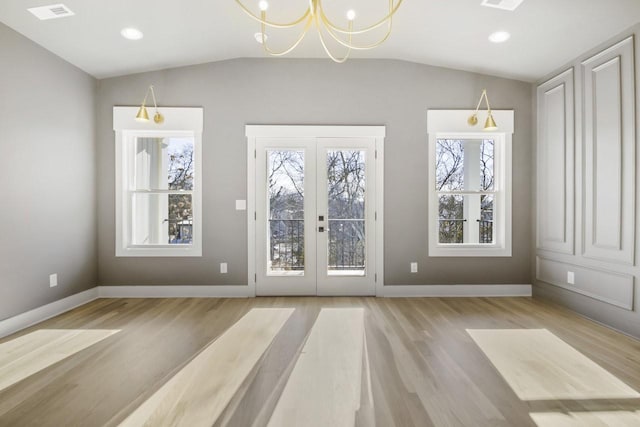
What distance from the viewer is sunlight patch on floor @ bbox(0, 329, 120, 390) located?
7.48 feet

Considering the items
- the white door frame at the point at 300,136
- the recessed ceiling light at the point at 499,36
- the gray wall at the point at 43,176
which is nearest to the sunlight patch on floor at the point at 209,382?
the white door frame at the point at 300,136

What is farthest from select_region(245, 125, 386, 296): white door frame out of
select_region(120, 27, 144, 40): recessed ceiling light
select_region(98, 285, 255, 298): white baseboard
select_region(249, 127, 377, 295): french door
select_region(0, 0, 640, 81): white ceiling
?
select_region(120, 27, 144, 40): recessed ceiling light

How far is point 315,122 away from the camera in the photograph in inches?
166

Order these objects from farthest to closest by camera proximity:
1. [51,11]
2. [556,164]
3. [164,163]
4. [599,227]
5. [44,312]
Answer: [164,163], [556,164], [44,312], [599,227], [51,11]

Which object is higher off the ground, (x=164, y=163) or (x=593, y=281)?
(x=164, y=163)

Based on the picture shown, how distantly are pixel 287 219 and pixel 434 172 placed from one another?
1932 mm

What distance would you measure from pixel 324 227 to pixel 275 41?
2215 millimetres

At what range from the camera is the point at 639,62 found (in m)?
2.87

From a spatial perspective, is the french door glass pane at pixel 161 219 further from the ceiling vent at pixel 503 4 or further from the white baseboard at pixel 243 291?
the ceiling vent at pixel 503 4

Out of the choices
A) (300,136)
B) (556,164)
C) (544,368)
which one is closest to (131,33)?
(300,136)

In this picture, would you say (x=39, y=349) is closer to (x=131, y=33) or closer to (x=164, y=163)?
(x=164, y=163)

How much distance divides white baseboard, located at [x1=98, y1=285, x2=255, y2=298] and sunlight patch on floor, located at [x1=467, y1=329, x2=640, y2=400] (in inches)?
107

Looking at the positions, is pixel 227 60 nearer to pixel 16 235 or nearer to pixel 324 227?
pixel 324 227

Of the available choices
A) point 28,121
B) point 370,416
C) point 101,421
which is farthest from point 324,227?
point 28,121
